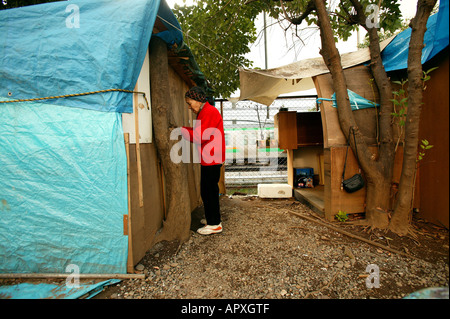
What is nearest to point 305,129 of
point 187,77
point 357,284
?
point 187,77

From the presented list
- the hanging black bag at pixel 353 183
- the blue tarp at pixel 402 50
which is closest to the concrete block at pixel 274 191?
the hanging black bag at pixel 353 183

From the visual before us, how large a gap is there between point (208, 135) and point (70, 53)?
67.1 inches

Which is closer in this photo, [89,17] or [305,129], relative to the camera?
[89,17]

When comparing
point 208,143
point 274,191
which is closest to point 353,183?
point 274,191

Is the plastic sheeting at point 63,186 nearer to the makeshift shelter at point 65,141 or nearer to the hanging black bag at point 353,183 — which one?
the makeshift shelter at point 65,141

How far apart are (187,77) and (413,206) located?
4293 mm

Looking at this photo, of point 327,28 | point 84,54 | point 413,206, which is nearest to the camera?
point 84,54

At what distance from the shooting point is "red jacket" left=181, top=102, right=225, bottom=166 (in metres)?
2.76

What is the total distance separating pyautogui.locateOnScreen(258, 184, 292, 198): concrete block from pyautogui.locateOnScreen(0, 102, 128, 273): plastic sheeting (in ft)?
10.9

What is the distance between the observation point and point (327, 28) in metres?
2.91

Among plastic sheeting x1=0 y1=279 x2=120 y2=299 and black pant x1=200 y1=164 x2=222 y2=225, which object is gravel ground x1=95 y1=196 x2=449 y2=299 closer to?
plastic sheeting x1=0 y1=279 x2=120 y2=299
